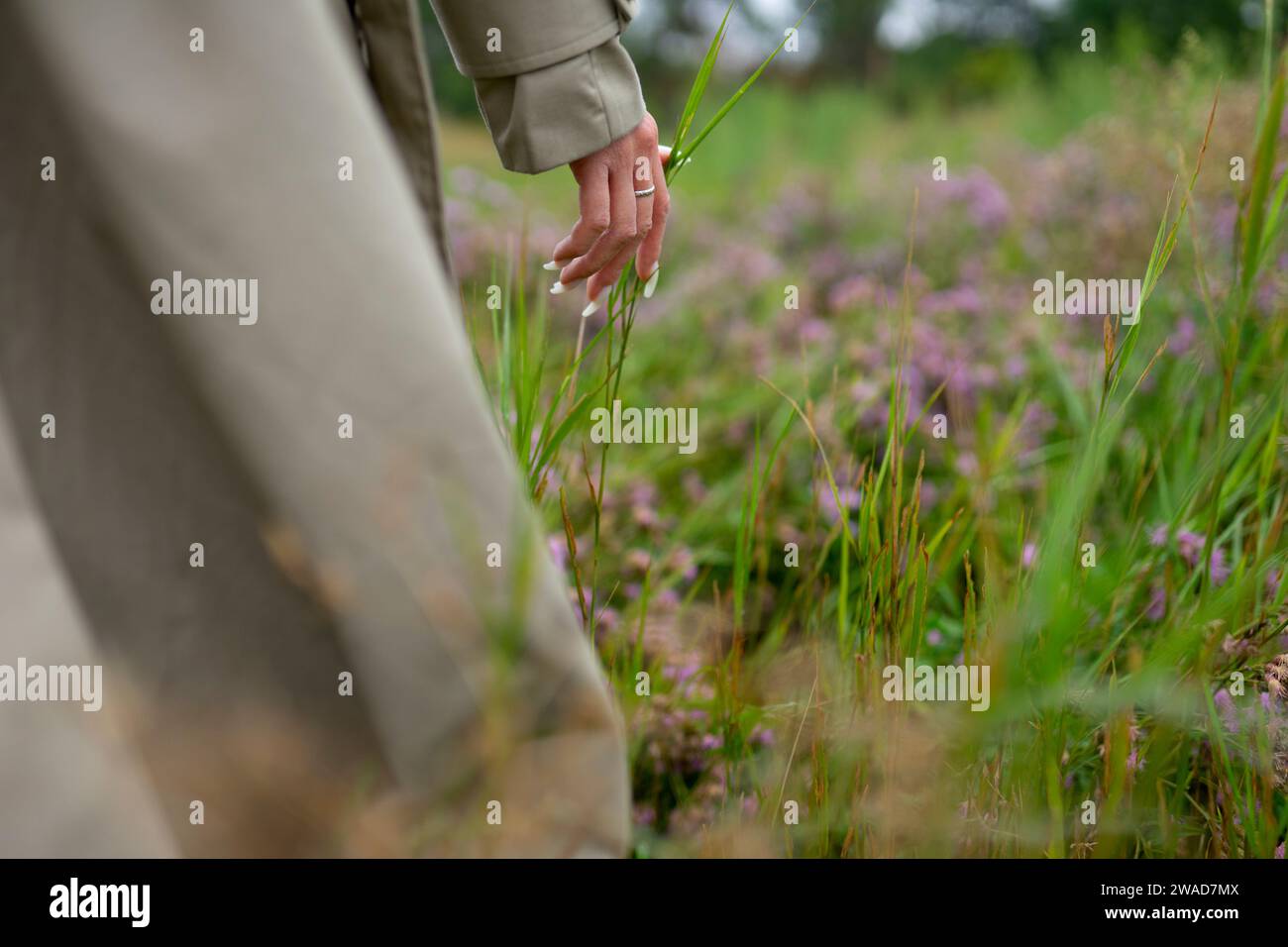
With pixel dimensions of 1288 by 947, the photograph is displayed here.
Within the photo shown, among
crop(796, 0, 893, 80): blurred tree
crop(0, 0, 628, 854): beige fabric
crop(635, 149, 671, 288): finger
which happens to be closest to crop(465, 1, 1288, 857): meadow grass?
crop(635, 149, 671, 288): finger

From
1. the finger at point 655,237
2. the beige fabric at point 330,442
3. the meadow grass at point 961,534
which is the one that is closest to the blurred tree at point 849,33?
the meadow grass at point 961,534

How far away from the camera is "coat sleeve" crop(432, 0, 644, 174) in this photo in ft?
2.83

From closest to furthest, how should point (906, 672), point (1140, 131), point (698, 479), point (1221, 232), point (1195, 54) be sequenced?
point (906, 672)
point (1195, 54)
point (698, 479)
point (1221, 232)
point (1140, 131)

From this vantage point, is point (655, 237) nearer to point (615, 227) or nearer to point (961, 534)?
point (615, 227)

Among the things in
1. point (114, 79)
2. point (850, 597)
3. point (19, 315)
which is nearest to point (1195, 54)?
point (850, 597)

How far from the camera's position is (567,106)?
0.89m

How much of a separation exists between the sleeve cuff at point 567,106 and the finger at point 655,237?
3.6 inches

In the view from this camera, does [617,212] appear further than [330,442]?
Yes

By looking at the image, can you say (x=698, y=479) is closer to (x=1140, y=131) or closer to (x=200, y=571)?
(x=200, y=571)

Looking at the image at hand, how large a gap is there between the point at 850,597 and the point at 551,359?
4.53 feet

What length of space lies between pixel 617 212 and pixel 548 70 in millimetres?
156

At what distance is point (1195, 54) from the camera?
53.6 inches

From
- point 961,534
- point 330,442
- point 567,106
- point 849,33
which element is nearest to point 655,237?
point 567,106
